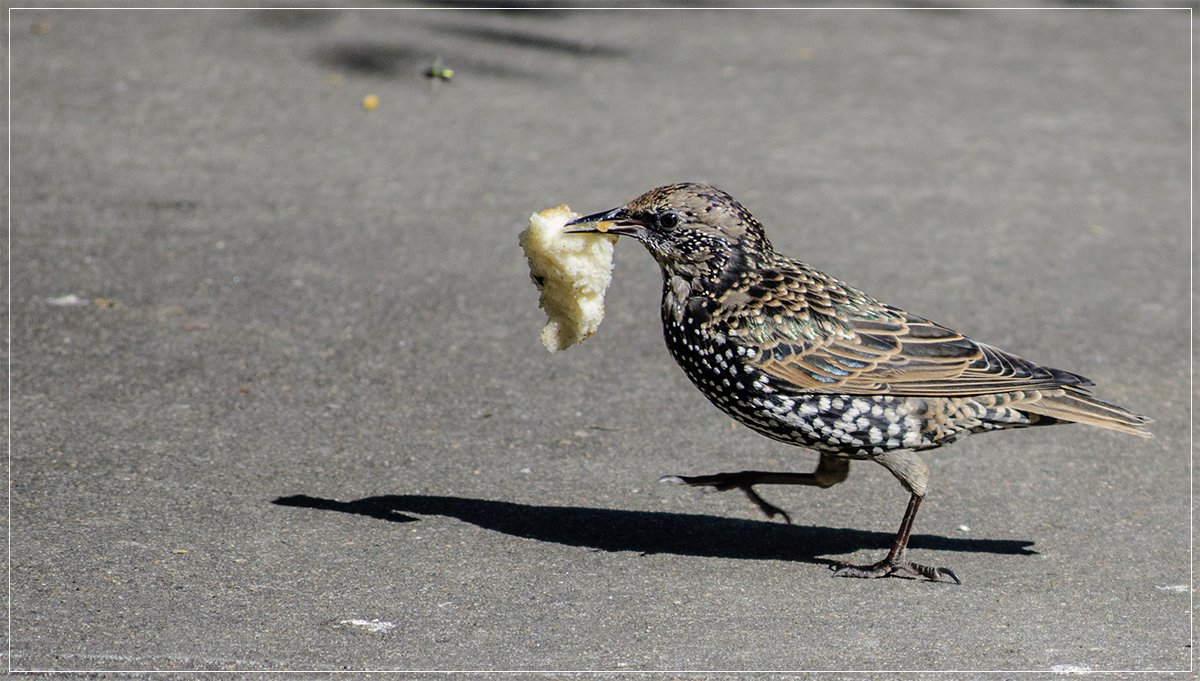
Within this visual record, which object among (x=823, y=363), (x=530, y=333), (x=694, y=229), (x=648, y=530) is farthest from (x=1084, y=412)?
(x=530, y=333)

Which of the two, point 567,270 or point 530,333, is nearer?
point 567,270

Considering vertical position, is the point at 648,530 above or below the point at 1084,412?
below

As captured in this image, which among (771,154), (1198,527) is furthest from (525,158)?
(1198,527)

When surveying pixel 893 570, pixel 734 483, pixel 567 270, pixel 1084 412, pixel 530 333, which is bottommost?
pixel 893 570

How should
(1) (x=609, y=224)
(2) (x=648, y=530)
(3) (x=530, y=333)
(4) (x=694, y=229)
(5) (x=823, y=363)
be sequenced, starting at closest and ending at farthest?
(5) (x=823, y=363)
(4) (x=694, y=229)
(1) (x=609, y=224)
(2) (x=648, y=530)
(3) (x=530, y=333)

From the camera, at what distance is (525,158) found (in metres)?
8.61

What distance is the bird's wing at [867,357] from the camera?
4.41 m

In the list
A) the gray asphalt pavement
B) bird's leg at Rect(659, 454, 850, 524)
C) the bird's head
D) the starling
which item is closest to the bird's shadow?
the gray asphalt pavement

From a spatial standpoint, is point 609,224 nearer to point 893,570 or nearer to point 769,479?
point 769,479

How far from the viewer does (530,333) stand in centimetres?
652

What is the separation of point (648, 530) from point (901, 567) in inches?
34.3

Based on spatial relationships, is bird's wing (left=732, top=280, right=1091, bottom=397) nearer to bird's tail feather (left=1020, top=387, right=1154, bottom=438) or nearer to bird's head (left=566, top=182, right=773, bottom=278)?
bird's tail feather (left=1020, top=387, right=1154, bottom=438)

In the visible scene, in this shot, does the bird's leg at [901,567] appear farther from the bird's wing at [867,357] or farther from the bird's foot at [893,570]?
the bird's wing at [867,357]

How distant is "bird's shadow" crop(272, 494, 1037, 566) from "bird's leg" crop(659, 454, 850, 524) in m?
0.13
